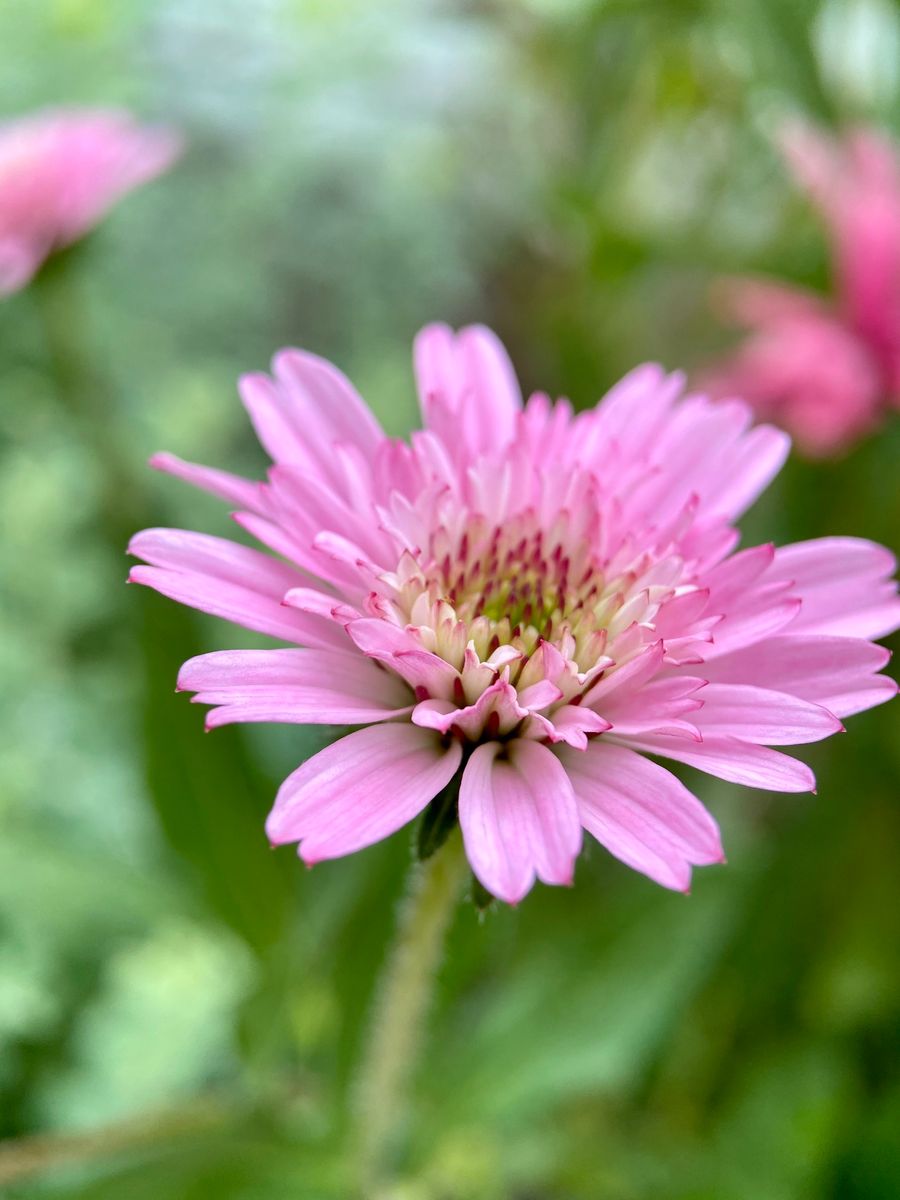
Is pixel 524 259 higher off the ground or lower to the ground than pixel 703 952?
higher

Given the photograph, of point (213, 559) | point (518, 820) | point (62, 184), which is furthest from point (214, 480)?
point (62, 184)

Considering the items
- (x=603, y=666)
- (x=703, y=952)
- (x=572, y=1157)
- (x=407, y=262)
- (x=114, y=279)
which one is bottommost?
(x=572, y=1157)

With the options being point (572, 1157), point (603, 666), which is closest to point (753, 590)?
point (603, 666)

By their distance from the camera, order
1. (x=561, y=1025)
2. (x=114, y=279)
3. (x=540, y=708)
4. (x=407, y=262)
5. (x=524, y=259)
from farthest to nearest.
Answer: (x=524, y=259), (x=407, y=262), (x=114, y=279), (x=561, y=1025), (x=540, y=708)

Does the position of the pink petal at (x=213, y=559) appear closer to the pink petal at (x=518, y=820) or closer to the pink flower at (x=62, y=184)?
the pink petal at (x=518, y=820)

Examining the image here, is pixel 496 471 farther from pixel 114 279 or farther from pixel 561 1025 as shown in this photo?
pixel 114 279

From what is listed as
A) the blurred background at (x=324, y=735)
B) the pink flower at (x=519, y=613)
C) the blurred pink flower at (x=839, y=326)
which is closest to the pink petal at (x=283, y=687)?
the pink flower at (x=519, y=613)

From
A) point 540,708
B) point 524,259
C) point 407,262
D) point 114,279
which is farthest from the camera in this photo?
point 524,259

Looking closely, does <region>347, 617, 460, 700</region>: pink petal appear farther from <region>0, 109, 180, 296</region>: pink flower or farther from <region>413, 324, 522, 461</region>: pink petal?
<region>0, 109, 180, 296</region>: pink flower
